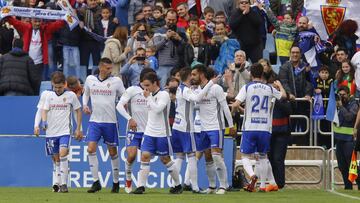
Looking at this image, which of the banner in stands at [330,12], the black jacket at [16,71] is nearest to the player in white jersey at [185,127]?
the black jacket at [16,71]

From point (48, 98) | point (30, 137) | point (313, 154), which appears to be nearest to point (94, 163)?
point (48, 98)

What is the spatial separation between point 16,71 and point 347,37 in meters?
7.73

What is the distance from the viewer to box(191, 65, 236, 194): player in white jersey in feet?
87.0

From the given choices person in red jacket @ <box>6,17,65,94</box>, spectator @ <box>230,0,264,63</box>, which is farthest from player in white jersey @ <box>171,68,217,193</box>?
person in red jacket @ <box>6,17,65,94</box>

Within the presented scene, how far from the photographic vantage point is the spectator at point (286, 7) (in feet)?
113

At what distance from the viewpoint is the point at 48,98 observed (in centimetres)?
2670

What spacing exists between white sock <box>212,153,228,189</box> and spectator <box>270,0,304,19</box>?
8438 millimetres

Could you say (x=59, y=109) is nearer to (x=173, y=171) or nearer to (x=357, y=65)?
(x=173, y=171)

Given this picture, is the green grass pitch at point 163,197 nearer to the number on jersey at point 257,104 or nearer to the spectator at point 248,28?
the number on jersey at point 257,104

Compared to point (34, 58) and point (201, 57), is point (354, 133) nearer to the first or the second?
point (201, 57)

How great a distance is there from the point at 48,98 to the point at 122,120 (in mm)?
4466

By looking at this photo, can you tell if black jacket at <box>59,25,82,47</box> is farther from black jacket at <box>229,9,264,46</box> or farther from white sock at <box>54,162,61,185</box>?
white sock at <box>54,162,61,185</box>

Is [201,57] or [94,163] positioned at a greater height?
[201,57]

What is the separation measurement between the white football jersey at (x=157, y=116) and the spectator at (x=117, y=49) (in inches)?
241
